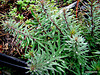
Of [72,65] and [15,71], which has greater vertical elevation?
[72,65]

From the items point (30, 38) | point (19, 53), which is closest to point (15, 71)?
point (19, 53)

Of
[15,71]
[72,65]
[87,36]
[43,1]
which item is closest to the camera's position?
[43,1]

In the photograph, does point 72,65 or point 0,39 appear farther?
point 0,39

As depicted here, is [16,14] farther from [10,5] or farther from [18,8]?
[10,5]

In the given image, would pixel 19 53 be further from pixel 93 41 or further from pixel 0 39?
pixel 93 41

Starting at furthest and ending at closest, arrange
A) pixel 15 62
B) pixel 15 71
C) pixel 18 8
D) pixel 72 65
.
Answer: pixel 18 8, pixel 15 71, pixel 15 62, pixel 72 65

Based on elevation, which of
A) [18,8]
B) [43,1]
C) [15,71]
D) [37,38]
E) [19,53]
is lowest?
[15,71]
